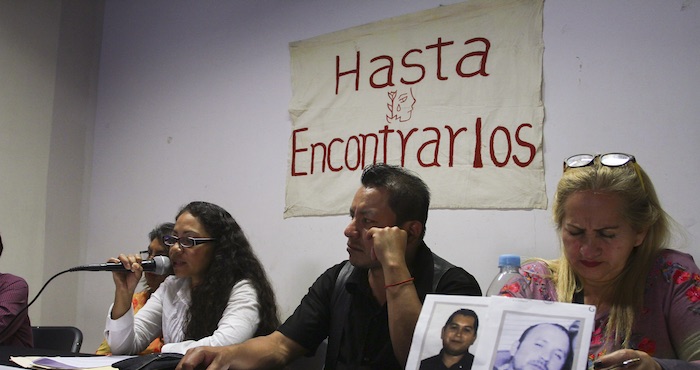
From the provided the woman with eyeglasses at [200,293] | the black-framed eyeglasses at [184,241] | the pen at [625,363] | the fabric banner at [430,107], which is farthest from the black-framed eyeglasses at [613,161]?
the black-framed eyeglasses at [184,241]

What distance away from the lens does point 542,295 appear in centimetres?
151

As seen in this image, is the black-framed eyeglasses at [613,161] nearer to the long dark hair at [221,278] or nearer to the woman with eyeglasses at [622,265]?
the woman with eyeglasses at [622,265]

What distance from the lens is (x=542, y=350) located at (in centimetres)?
98

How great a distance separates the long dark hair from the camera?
7.23 ft

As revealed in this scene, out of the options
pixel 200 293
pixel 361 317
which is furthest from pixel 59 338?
pixel 361 317

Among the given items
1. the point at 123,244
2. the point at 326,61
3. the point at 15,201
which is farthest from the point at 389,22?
the point at 15,201

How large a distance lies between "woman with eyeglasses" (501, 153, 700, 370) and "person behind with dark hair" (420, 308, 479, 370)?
0.44 meters

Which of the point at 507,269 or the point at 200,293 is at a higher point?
the point at 507,269

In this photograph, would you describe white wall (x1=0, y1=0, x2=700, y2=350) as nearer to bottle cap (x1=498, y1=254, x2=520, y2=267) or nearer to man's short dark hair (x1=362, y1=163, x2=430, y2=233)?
man's short dark hair (x1=362, y1=163, x2=430, y2=233)

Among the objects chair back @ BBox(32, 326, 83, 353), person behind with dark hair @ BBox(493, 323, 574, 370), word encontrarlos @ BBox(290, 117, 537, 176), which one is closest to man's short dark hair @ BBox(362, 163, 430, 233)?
word encontrarlos @ BBox(290, 117, 537, 176)

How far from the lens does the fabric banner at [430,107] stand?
2.22 meters

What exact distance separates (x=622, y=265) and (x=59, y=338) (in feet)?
6.59

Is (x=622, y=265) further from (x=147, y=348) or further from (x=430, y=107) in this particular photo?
(x=147, y=348)

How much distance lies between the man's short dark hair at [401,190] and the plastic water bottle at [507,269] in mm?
290
